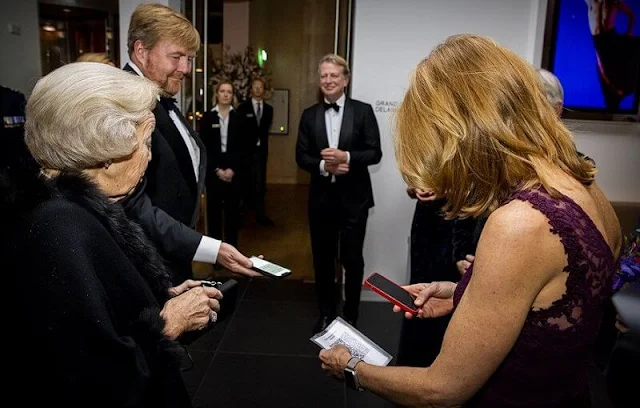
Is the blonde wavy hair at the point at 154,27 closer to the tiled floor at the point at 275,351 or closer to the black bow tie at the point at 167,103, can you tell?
the black bow tie at the point at 167,103

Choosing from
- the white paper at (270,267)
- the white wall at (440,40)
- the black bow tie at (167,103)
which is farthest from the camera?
the white wall at (440,40)

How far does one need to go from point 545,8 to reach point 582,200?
3.43m

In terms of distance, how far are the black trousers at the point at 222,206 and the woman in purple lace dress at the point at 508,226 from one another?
154 inches

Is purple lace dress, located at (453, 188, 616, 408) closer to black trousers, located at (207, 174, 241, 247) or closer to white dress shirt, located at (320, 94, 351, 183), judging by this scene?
white dress shirt, located at (320, 94, 351, 183)

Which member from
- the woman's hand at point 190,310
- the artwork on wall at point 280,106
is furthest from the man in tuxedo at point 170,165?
the artwork on wall at point 280,106

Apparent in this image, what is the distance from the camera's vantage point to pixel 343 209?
12.8 feet

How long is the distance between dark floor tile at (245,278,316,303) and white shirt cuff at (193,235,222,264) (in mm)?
2458

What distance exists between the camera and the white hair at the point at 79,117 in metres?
1.39

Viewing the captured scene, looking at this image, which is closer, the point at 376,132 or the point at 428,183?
the point at 428,183

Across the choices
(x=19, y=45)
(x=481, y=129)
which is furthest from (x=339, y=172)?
(x=19, y=45)

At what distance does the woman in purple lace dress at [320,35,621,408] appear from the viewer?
1.12m

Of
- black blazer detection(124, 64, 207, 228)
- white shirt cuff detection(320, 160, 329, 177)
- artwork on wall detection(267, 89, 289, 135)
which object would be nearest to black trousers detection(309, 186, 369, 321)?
white shirt cuff detection(320, 160, 329, 177)

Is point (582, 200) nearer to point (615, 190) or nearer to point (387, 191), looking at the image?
point (387, 191)

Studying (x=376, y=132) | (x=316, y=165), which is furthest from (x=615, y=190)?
(x=316, y=165)
